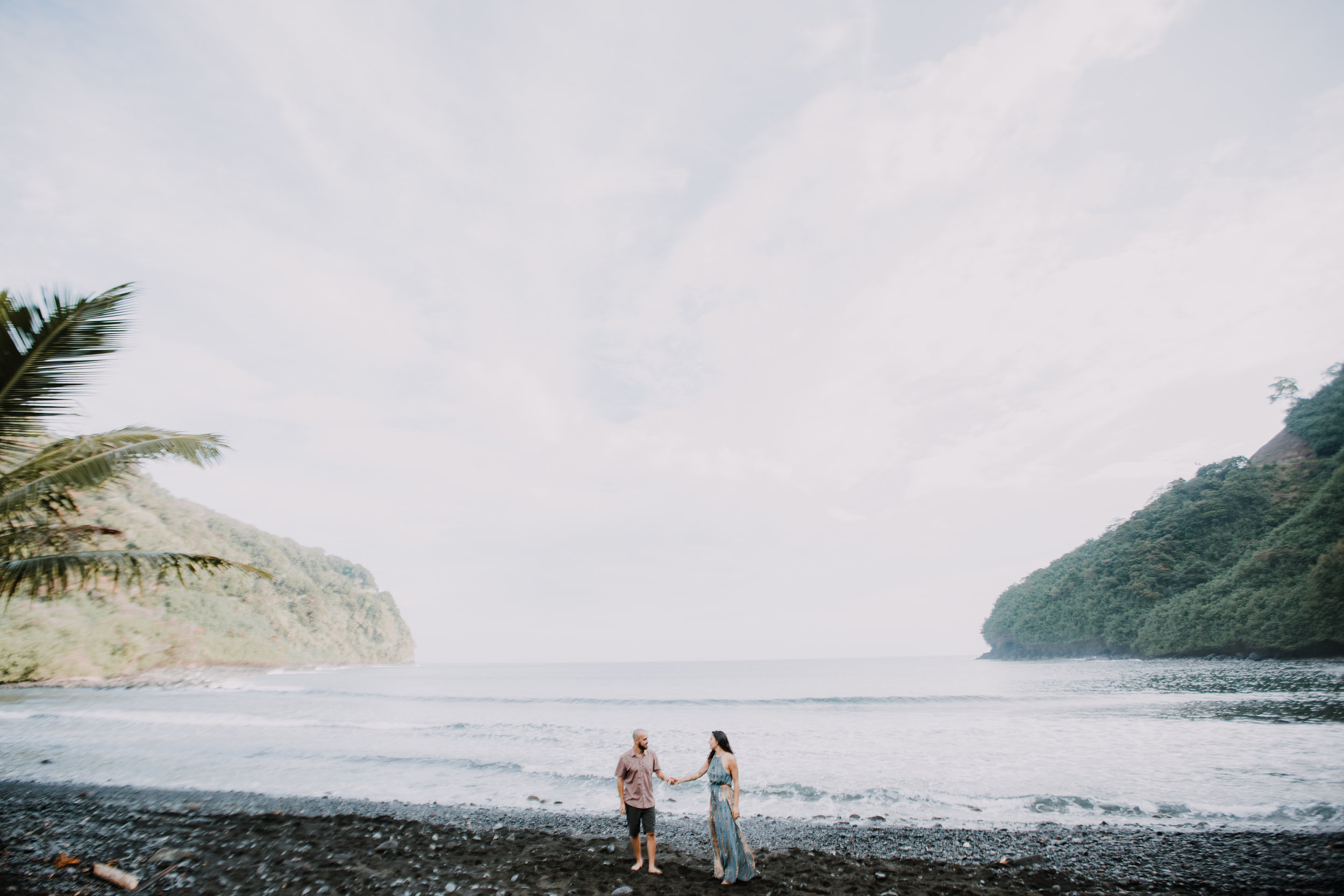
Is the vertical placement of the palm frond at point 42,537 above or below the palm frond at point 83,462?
below

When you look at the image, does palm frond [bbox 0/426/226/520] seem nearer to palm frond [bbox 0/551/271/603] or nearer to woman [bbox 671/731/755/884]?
palm frond [bbox 0/551/271/603]

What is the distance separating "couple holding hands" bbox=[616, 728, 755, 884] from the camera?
6453 mm

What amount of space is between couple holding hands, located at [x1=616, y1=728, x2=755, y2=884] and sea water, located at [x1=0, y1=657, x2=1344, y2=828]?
477cm

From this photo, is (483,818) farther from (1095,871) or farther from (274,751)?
(274,751)

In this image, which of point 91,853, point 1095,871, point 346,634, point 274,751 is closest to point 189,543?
point 346,634

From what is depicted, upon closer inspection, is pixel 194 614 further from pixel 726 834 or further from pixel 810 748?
pixel 726 834

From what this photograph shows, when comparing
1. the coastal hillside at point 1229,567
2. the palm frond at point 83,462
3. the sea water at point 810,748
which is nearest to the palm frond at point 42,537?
the palm frond at point 83,462

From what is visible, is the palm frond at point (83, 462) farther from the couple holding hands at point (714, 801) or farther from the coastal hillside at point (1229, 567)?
the coastal hillside at point (1229, 567)

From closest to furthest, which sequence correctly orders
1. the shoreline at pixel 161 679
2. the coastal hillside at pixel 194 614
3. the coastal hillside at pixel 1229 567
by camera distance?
the shoreline at pixel 161 679
the coastal hillside at pixel 194 614
the coastal hillside at pixel 1229 567

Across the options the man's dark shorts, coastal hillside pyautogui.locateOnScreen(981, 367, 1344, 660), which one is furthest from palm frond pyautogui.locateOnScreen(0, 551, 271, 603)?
coastal hillside pyautogui.locateOnScreen(981, 367, 1344, 660)

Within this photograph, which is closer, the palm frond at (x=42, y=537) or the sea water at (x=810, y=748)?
the palm frond at (x=42, y=537)

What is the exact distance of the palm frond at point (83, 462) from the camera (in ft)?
21.8

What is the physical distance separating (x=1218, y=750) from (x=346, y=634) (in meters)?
131

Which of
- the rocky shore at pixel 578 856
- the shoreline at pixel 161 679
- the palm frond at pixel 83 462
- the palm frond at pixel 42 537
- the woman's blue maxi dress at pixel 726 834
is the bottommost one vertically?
the shoreline at pixel 161 679
